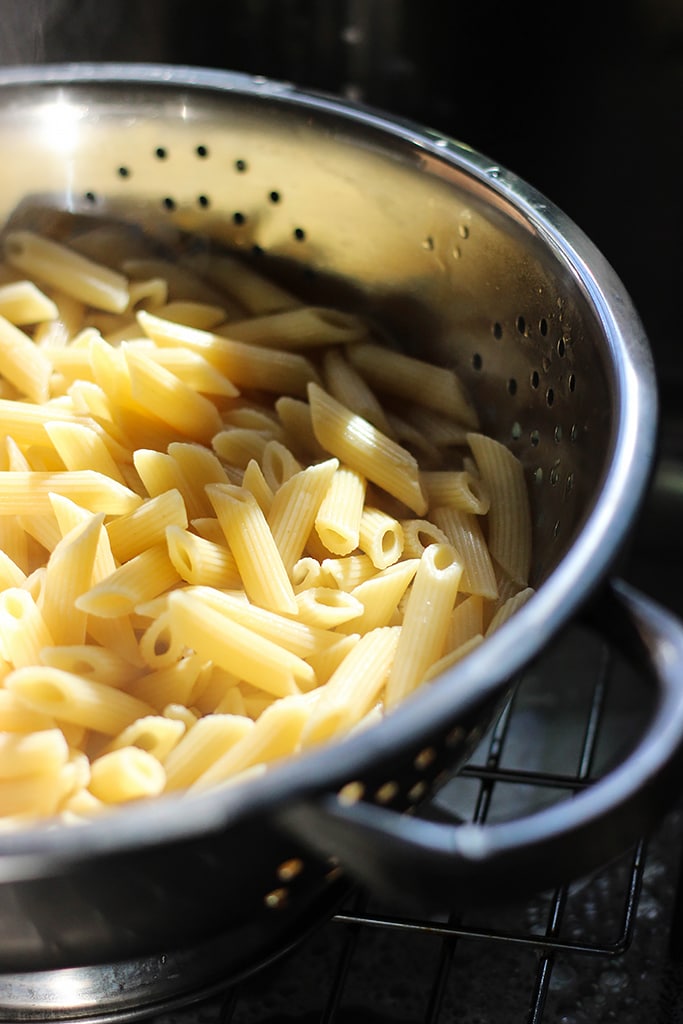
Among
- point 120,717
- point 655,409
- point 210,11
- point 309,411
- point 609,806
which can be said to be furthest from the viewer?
point 210,11

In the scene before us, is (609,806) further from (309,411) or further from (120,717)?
(309,411)

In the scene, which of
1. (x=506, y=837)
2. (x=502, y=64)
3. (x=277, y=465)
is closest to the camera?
(x=506, y=837)

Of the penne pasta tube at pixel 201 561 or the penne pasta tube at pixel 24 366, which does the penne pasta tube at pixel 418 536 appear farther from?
the penne pasta tube at pixel 24 366

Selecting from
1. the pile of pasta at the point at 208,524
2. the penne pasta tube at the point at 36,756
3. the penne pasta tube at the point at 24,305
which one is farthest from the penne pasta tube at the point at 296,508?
the penne pasta tube at the point at 24,305

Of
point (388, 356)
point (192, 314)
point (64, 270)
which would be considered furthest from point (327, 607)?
point (64, 270)

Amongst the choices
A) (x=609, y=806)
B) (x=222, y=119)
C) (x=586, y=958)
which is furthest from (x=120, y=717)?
(x=222, y=119)

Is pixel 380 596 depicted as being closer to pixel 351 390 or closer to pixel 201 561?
pixel 201 561
